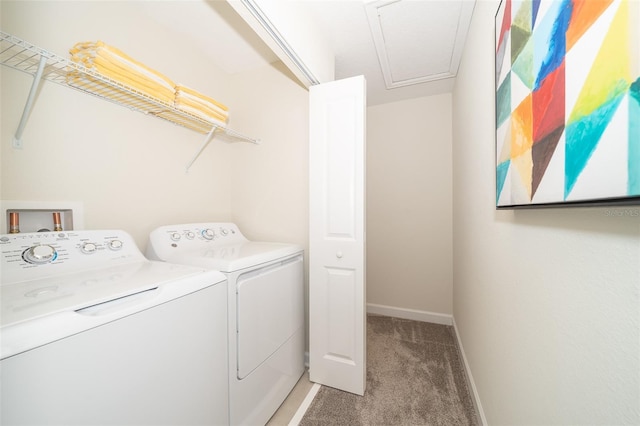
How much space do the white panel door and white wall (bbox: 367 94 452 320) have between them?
136 cm

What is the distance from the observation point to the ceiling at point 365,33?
1.51m

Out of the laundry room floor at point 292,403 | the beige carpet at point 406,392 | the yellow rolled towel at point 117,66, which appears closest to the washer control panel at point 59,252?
the yellow rolled towel at point 117,66

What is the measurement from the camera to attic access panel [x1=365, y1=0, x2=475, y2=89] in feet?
4.96

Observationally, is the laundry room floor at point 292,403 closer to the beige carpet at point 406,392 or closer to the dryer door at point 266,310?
the beige carpet at point 406,392

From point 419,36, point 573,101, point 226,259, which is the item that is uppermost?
point 419,36

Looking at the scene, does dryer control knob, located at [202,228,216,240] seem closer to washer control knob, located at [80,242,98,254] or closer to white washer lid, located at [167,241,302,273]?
white washer lid, located at [167,241,302,273]

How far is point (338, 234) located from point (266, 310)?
680 millimetres

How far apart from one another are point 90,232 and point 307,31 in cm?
168

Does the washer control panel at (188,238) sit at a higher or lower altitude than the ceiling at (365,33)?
lower

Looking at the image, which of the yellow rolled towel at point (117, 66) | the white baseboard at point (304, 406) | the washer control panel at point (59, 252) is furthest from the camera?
the white baseboard at point (304, 406)

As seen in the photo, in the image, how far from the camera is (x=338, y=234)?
1667 millimetres

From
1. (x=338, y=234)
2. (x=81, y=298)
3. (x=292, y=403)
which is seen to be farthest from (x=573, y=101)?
(x=292, y=403)

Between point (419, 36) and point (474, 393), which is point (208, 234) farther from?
point (419, 36)

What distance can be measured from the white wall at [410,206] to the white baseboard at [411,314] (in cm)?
2
